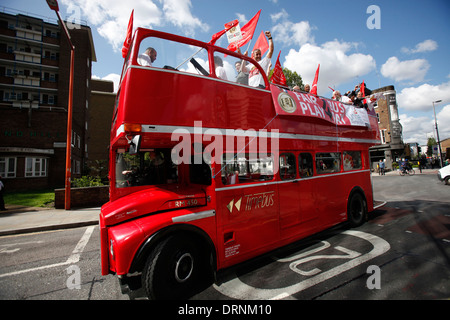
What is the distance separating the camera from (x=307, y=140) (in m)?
4.95

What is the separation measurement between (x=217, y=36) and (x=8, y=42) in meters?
44.7

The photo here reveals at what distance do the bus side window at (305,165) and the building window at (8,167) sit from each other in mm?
26299

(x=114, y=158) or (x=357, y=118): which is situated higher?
(x=357, y=118)

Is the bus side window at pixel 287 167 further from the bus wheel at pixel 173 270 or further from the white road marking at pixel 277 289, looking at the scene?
the bus wheel at pixel 173 270

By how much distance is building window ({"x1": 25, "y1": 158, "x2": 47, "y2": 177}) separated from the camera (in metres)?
20.8

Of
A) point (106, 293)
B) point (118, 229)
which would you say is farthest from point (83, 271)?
point (118, 229)

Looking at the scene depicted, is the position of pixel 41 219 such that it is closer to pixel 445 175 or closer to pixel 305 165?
pixel 305 165

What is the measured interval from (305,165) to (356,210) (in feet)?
9.27

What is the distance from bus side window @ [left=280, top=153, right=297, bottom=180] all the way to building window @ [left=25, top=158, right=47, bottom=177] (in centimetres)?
2600

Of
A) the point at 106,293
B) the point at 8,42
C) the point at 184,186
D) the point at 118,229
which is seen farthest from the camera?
the point at 8,42

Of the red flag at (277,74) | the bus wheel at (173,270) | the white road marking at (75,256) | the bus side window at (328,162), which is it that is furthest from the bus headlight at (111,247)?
the red flag at (277,74)

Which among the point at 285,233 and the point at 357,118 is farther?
the point at 357,118

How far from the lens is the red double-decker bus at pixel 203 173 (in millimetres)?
2893
